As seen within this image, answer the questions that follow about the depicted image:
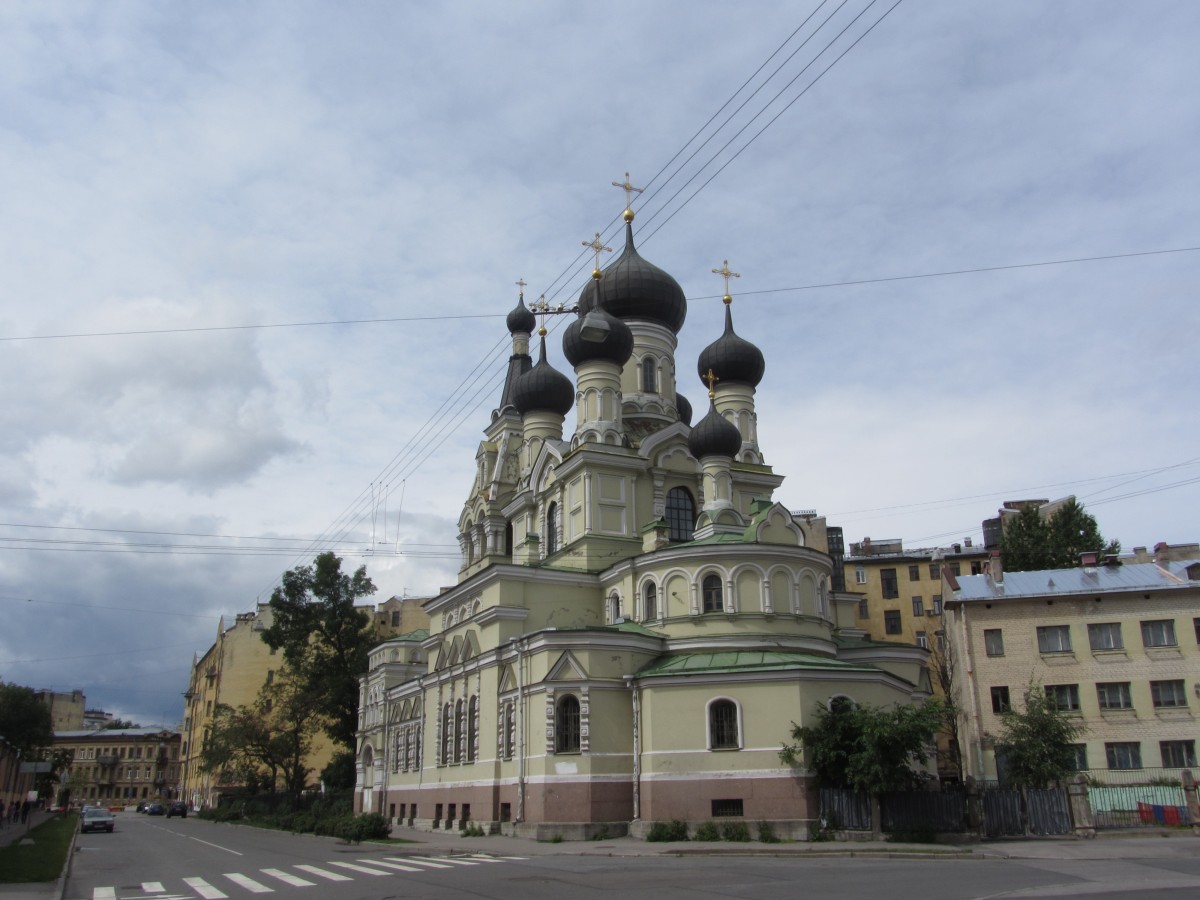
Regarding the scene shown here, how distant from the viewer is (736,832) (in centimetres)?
2527

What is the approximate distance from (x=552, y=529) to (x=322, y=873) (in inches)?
833

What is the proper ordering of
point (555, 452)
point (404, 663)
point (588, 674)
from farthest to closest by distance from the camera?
point (404, 663) < point (555, 452) < point (588, 674)

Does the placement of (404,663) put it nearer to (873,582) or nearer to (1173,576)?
(873,582)

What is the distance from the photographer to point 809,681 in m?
26.7

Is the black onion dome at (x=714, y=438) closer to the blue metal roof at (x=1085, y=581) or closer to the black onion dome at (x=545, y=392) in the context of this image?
the black onion dome at (x=545, y=392)

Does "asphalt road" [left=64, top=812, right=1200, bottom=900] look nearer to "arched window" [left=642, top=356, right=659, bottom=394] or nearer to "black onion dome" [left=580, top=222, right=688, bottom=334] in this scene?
"arched window" [left=642, top=356, right=659, bottom=394]

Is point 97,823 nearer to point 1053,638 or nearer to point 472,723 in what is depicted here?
point 472,723

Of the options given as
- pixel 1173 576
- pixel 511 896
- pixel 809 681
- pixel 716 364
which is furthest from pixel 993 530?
pixel 511 896

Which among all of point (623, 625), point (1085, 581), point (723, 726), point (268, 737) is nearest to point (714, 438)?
point (623, 625)

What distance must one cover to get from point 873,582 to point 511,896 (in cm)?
4861

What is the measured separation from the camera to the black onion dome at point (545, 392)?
4231 centimetres

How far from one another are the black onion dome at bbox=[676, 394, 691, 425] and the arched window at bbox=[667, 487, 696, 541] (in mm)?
6589

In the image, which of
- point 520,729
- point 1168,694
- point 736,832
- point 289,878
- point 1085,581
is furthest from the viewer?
point 1085,581

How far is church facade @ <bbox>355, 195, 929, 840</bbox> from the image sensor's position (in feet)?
89.2
